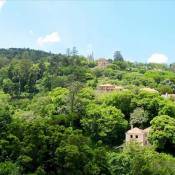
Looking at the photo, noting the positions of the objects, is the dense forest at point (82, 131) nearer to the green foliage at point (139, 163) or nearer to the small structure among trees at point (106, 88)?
the green foliage at point (139, 163)

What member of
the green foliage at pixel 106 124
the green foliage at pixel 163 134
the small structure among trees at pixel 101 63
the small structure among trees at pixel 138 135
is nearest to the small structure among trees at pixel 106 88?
the green foliage at pixel 106 124

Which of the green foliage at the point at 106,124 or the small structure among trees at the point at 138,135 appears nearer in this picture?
the small structure among trees at the point at 138,135

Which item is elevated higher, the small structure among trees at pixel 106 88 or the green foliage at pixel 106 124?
the small structure among trees at pixel 106 88

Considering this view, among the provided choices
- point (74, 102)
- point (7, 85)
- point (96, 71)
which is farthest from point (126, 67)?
point (74, 102)

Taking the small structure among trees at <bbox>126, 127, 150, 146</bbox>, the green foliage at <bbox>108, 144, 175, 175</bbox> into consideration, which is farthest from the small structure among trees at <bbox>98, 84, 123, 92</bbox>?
the green foliage at <bbox>108, 144, 175, 175</bbox>

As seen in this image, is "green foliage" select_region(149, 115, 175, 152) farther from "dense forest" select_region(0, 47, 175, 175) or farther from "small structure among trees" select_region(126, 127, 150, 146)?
"small structure among trees" select_region(126, 127, 150, 146)

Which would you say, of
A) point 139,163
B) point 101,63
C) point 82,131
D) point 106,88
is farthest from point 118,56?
point 139,163

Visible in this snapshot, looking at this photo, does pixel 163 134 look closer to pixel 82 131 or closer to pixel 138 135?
pixel 138 135

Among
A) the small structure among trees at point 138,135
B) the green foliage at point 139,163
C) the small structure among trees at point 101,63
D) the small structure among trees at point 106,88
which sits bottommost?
the green foliage at point 139,163
